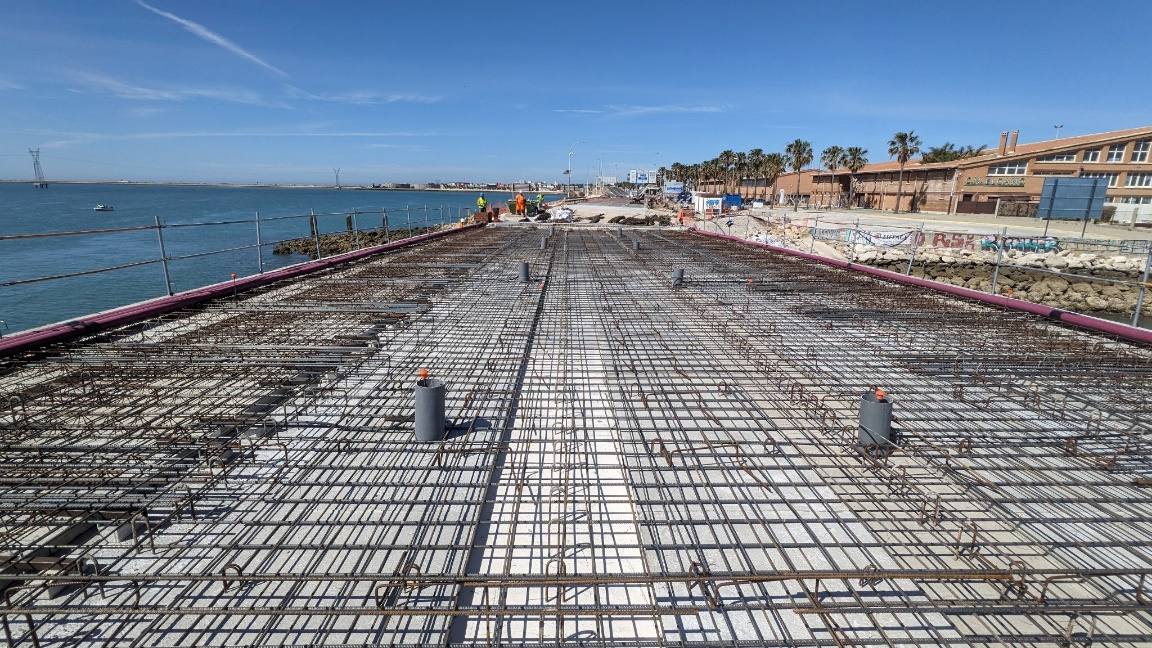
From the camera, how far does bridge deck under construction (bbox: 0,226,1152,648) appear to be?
2.86 meters

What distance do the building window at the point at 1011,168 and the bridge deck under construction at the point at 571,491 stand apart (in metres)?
50.8

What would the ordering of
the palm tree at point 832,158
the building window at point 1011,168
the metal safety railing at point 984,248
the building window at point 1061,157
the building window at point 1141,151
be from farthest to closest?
the palm tree at point 832,158 < the building window at point 1011,168 < the building window at point 1061,157 < the building window at point 1141,151 < the metal safety railing at point 984,248

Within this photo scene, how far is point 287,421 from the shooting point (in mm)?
4973

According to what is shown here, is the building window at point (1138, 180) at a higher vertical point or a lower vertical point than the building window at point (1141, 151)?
lower

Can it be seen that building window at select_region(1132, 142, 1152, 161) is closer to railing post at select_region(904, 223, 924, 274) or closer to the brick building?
the brick building

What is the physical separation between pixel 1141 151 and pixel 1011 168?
25.9 feet

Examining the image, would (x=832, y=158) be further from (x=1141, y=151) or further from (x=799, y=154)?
(x=1141, y=151)

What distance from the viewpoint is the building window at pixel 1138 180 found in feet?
136

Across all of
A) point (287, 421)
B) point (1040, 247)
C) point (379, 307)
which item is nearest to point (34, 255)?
point (379, 307)

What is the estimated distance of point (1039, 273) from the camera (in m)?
20.0

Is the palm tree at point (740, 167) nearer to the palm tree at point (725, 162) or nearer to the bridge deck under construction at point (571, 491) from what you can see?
the palm tree at point (725, 162)

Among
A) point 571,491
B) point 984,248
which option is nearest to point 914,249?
point 571,491

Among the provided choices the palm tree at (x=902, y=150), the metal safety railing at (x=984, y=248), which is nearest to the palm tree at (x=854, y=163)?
the palm tree at (x=902, y=150)

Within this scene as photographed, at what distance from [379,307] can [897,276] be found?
11.5 meters
